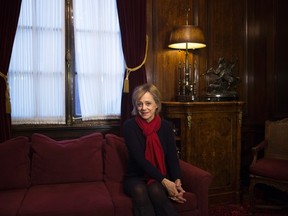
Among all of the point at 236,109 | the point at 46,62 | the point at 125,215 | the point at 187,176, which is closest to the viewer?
the point at 125,215

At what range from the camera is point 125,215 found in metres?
2.16

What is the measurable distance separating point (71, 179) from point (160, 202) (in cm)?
87

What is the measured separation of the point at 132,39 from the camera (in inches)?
125

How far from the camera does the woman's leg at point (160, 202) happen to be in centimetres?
207

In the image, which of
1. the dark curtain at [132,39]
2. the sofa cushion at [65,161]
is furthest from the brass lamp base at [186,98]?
the sofa cushion at [65,161]

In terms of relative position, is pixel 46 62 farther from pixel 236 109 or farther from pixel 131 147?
pixel 236 109

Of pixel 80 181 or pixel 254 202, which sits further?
pixel 254 202

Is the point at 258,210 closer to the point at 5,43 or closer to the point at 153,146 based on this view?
the point at 153,146

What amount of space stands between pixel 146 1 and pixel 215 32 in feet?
2.98

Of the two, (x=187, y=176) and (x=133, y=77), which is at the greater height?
(x=133, y=77)

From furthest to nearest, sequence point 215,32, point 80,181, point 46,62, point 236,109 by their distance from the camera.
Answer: point 215,32 → point 236,109 → point 46,62 → point 80,181

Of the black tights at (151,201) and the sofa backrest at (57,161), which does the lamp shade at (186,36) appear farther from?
the black tights at (151,201)

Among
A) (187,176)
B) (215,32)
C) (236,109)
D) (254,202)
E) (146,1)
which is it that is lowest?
(254,202)

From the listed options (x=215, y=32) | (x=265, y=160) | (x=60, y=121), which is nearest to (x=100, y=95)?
(x=60, y=121)
